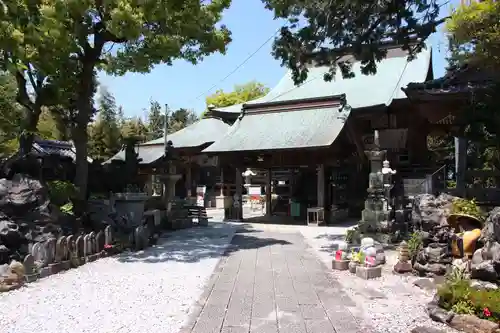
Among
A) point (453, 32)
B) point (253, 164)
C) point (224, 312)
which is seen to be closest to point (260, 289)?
point (224, 312)

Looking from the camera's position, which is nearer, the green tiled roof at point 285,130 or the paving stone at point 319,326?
the paving stone at point 319,326

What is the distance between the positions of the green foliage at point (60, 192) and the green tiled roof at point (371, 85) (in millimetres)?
10656

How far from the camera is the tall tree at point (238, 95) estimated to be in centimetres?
4228

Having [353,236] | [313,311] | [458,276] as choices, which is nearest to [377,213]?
[353,236]

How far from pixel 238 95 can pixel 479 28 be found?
1431 inches

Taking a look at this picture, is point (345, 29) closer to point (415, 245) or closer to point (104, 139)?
point (415, 245)

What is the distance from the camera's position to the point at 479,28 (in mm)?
7262

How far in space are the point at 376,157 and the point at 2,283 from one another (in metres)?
10.1

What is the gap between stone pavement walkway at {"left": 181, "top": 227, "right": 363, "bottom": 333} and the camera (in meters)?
5.18

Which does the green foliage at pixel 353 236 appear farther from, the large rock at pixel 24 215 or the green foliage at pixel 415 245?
the large rock at pixel 24 215

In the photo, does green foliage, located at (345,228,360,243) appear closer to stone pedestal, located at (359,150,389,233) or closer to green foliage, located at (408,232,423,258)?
stone pedestal, located at (359,150,389,233)

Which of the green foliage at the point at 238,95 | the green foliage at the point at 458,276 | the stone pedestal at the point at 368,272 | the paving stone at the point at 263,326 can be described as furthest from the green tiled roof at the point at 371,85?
the green foliage at the point at 238,95

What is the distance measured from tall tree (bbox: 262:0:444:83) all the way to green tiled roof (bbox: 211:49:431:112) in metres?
8.16

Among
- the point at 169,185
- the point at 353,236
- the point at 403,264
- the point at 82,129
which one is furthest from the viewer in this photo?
the point at 169,185
